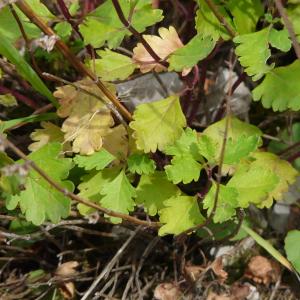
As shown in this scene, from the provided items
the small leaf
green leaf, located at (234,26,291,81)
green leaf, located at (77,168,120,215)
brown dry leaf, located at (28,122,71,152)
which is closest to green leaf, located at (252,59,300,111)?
green leaf, located at (234,26,291,81)

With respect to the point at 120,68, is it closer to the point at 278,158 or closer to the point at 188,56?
the point at 188,56

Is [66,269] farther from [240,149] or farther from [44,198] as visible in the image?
[240,149]

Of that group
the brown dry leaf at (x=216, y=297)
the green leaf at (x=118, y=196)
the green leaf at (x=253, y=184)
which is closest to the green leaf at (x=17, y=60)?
the green leaf at (x=118, y=196)

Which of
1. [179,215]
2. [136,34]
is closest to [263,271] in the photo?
[179,215]

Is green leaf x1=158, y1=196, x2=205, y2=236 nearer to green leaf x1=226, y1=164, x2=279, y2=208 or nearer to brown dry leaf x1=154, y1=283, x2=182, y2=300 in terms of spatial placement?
green leaf x1=226, y1=164, x2=279, y2=208

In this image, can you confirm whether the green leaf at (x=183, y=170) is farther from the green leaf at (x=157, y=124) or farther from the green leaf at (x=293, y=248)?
the green leaf at (x=293, y=248)
